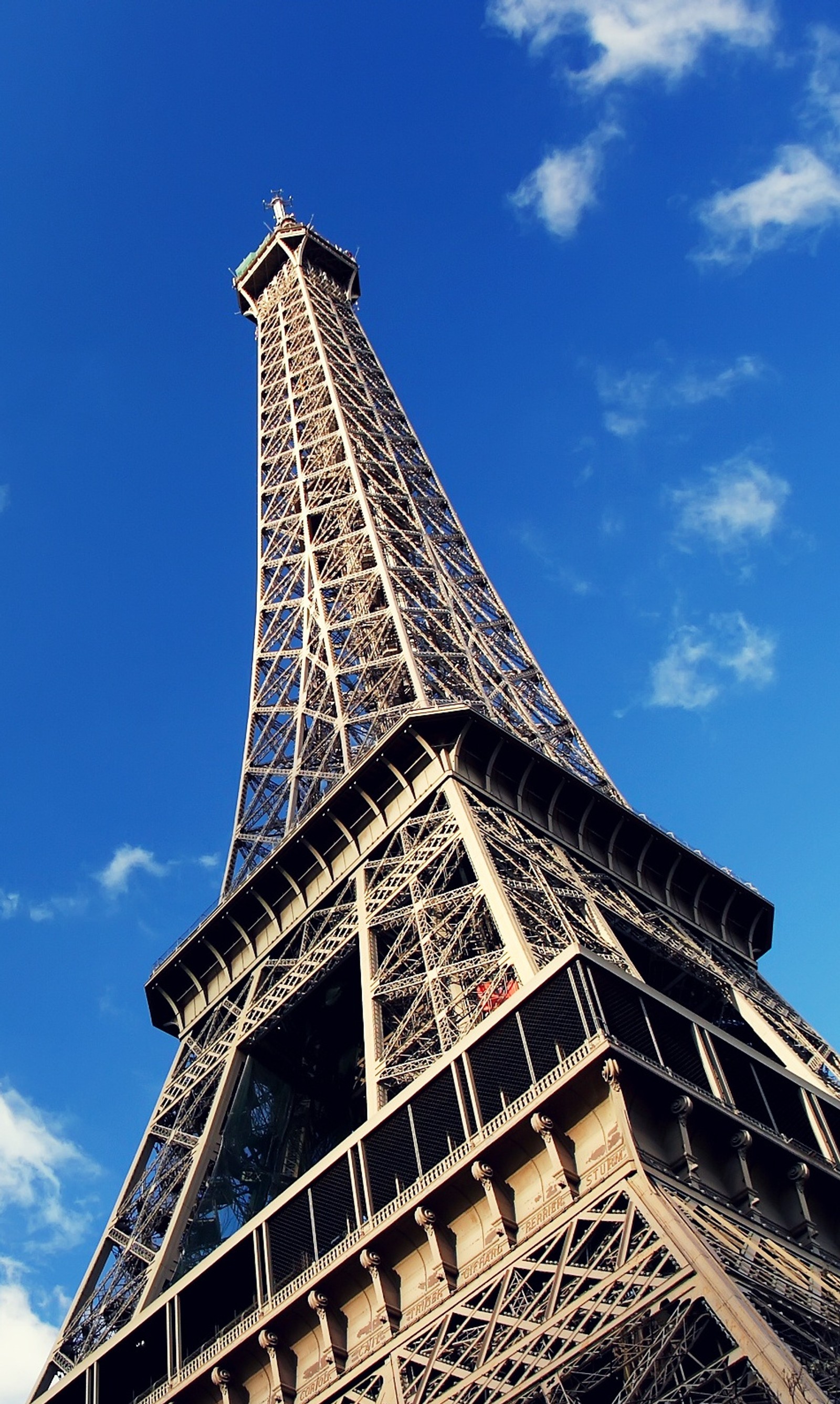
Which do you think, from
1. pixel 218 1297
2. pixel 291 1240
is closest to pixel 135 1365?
pixel 218 1297

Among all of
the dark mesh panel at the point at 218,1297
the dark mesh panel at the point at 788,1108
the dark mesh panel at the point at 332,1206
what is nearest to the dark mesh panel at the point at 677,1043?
the dark mesh panel at the point at 788,1108

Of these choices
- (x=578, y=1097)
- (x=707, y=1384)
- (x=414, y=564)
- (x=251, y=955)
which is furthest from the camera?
(x=414, y=564)

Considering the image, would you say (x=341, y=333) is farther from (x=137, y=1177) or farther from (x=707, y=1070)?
(x=707, y=1070)

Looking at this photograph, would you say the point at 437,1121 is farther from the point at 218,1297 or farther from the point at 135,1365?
the point at 135,1365

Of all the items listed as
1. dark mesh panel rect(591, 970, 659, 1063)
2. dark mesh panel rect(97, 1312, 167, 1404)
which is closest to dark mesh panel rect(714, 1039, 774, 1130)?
dark mesh panel rect(591, 970, 659, 1063)

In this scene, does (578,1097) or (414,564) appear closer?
(578,1097)

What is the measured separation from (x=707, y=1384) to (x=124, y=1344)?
13.2m

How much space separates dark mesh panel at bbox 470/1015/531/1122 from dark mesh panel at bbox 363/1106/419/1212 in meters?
1.41

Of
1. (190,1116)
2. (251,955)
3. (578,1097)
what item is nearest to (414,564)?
(251,955)

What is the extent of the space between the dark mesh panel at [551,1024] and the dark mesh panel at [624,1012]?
51 centimetres

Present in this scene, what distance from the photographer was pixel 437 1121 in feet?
76.3

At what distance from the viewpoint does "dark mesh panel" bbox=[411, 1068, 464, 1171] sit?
23.1 m

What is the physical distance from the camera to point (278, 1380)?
22.7m

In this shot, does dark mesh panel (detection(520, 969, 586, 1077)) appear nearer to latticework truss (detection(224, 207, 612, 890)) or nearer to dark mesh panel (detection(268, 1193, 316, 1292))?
dark mesh panel (detection(268, 1193, 316, 1292))
